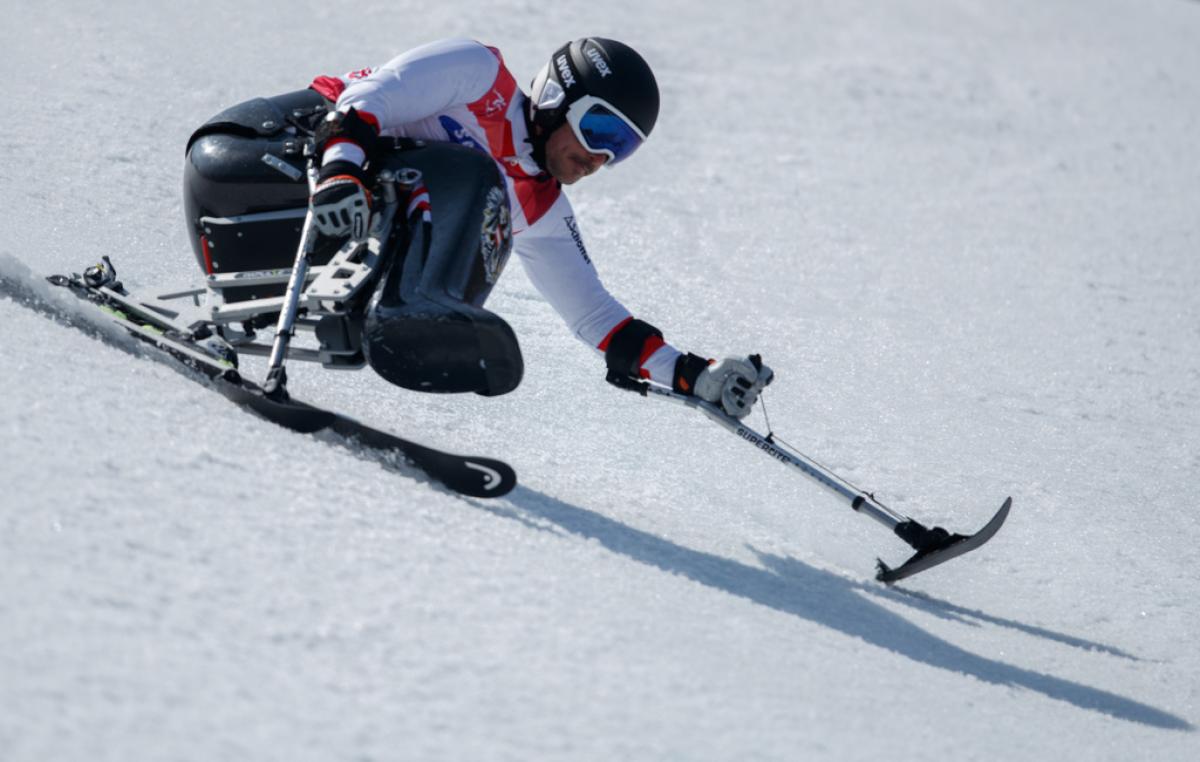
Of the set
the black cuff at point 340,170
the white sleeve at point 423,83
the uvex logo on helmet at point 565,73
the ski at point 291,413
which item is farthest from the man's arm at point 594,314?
the ski at point 291,413

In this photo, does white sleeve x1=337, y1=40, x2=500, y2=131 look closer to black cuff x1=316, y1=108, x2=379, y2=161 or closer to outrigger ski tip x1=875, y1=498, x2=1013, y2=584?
black cuff x1=316, y1=108, x2=379, y2=161

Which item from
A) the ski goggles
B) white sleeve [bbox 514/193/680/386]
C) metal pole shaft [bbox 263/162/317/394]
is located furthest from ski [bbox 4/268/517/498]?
the ski goggles

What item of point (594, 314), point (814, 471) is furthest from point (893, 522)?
point (594, 314)

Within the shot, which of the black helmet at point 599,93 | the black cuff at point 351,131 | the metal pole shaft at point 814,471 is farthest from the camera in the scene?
the black helmet at point 599,93

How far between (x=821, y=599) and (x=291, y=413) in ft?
6.27

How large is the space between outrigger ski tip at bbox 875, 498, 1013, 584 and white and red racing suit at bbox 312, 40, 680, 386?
1.17 meters

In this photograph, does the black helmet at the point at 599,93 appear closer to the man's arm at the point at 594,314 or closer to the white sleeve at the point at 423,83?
the white sleeve at the point at 423,83

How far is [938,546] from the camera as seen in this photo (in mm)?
4855

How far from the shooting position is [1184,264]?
9.50 metres

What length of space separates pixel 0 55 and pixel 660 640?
749 centimetres

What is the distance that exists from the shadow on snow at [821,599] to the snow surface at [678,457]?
0.03m

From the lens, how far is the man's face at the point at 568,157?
514 centimetres

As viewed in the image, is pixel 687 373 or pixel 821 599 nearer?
pixel 821 599

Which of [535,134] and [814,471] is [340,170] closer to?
[535,134]
